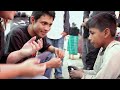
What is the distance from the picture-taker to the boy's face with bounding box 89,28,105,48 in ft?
6.04

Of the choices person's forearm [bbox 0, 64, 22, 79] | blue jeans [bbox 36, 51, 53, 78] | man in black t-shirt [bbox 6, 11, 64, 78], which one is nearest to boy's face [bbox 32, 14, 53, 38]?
man in black t-shirt [bbox 6, 11, 64, 78]

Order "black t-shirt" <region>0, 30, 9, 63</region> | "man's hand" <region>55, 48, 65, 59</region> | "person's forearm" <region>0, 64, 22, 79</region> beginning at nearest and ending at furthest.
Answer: "person's forearm" <region>0, 64, 22, 79</region>
"black t-shirt" <region>0, 30, 9, 63</region>
"man's hand" <region>55, 48, 65, 59</region>

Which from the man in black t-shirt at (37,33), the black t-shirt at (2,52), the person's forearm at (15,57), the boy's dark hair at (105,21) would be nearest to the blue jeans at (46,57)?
the man in black t-shirt at (37,33)

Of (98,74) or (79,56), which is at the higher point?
(79,56)

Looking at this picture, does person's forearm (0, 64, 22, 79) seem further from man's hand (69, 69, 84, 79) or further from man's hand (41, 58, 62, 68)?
man's hand (69, 69, 84, 79)

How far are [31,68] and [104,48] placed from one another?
572 mm

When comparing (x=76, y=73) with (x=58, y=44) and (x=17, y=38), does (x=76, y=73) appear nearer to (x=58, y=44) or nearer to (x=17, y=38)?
(x=58, y=44)

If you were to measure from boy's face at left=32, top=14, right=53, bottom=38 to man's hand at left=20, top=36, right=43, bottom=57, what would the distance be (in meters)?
0.06

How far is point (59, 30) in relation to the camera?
1.80 metres

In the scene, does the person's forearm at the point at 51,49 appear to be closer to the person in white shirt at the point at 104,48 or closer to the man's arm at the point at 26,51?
the man's arm at the point at 26,51
